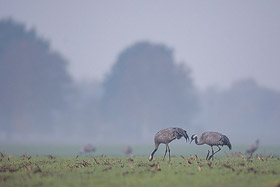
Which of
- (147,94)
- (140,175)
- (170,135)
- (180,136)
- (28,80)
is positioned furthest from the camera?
(147,94)

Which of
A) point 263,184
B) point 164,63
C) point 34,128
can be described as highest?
point 164,63

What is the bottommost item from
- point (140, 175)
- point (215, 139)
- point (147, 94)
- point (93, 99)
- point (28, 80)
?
point (140, 175)

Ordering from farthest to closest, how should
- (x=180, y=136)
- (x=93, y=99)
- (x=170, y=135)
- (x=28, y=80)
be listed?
1. (x=93, y=99)
2. (x=28, y=80)
3. (x=170, y=135)
4. (x=180, y=136)

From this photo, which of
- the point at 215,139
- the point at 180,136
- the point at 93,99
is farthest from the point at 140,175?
the point at 93,99

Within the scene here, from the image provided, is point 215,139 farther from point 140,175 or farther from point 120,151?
point 120,151

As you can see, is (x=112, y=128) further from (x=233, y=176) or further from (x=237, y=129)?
(x=233, y=176)

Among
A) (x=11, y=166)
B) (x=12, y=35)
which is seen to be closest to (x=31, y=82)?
(x=12, y=35)

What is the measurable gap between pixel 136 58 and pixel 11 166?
267ft

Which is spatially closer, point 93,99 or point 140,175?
A: point 140,175

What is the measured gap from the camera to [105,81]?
100438 mm

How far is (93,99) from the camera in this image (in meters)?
110

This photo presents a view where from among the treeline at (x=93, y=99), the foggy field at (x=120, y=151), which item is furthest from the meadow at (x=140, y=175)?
the treeline at (x=93, y=99)

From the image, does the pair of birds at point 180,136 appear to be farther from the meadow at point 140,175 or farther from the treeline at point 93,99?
the treeline at point 93,99

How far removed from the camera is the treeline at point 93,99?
82875 mm
